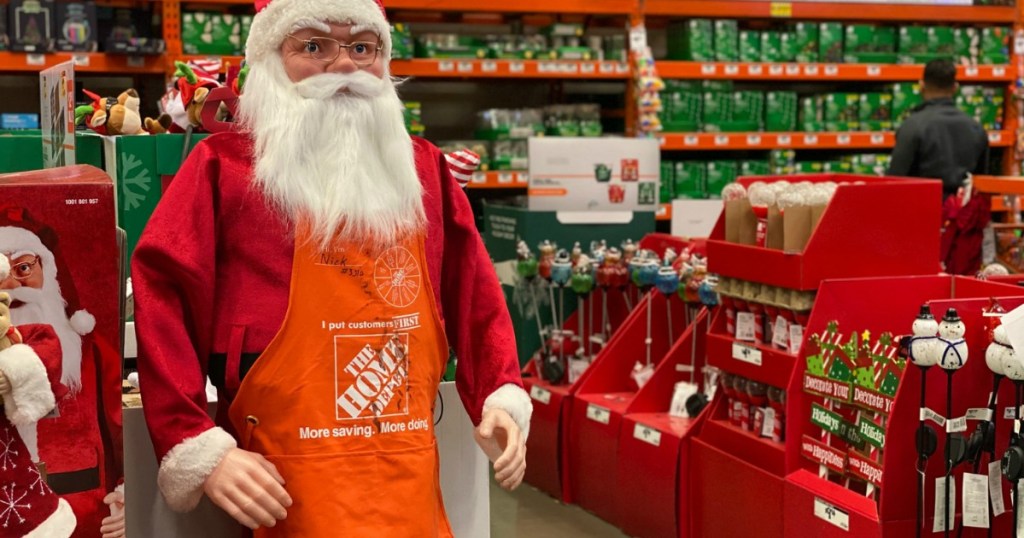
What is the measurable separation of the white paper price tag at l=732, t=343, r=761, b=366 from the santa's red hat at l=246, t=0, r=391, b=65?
1.75 metres

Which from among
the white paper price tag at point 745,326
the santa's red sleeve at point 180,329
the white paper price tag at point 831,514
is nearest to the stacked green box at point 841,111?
the white paper price tag at point 745,326

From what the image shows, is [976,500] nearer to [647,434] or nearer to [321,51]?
[647,434]

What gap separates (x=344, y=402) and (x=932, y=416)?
1496 mm

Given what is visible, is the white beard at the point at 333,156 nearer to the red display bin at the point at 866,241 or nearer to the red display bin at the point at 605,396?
the red display bin at the point at 866,241

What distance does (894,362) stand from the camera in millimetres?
2854

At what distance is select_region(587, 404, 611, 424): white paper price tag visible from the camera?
161 inches

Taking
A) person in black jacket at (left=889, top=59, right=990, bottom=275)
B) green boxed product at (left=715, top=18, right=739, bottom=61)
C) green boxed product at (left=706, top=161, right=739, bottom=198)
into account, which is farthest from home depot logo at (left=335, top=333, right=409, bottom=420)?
green boxed product at (left=715, top=18, right=739, bottom=61)

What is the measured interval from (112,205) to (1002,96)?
6574 mm

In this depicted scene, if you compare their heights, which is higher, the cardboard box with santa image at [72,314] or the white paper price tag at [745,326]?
the cardboard box with santa image at [72,314]

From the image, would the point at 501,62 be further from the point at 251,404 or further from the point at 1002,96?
the point at 251,404

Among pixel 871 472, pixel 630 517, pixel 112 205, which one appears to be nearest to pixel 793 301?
pixel 871 472

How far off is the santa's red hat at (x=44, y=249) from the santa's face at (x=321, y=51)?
0.55 m

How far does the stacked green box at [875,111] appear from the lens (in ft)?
21.9

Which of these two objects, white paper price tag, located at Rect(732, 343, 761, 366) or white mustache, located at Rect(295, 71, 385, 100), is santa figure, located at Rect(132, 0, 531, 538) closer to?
white mustache, located at Rect(295, 71, 385, 100)
